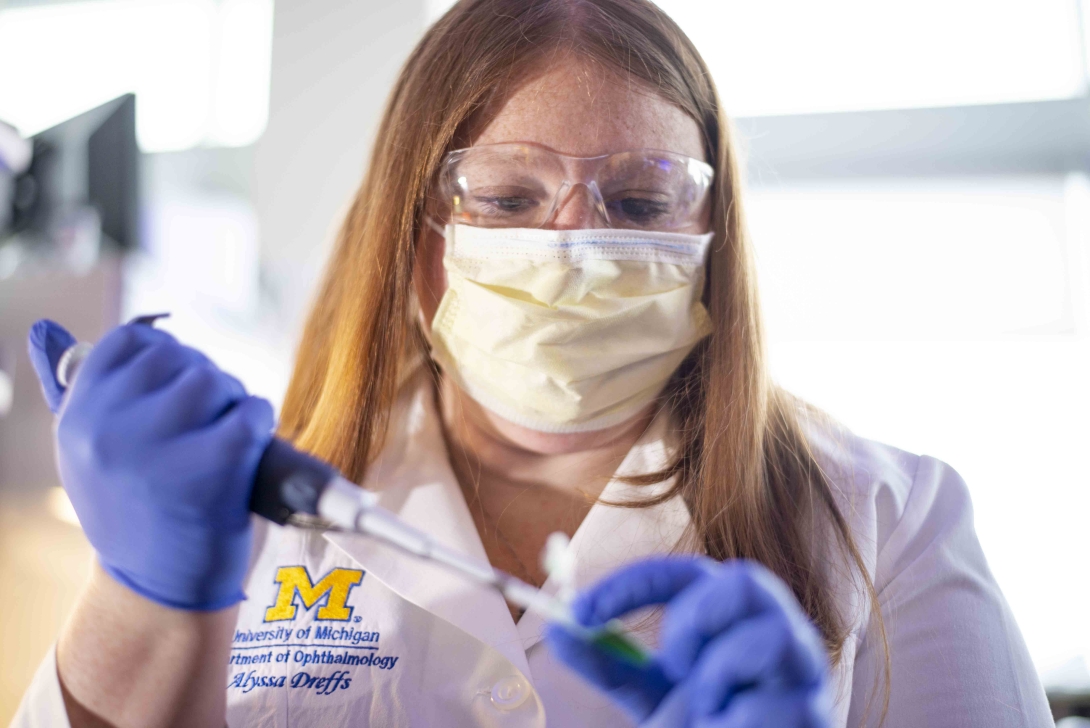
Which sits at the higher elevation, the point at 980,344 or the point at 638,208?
the point at 638,208

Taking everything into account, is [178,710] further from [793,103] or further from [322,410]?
[793,103]

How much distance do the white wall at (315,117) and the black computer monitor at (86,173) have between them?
1.74ft

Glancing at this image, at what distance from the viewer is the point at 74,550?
2031 millimetres

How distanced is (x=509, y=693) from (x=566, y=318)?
1.58 ft

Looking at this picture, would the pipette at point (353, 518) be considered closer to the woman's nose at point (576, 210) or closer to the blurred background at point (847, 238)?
the woman's nose at point (576, 210)

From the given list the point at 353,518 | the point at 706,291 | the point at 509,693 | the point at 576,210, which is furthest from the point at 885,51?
the point at 353,518

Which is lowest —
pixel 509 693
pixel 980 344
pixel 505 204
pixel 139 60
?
pixel 509 693

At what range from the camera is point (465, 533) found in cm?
102

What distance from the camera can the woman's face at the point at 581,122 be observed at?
1.00 metres

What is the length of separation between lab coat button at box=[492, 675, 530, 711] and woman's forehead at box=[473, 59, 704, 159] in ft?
2.28

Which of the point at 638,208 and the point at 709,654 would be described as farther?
the point at 638,208

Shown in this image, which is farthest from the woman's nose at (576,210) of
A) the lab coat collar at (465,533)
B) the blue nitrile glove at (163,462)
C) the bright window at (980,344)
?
the bright window at (980,344)

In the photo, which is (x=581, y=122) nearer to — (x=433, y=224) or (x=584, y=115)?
(x=584, y=115)

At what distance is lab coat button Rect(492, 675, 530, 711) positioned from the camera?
0.87 m
